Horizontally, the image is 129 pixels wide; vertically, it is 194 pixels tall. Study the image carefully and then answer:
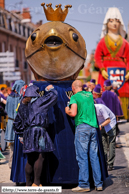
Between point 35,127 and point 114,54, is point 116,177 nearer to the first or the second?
point 35,127

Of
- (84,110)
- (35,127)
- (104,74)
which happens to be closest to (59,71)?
(84,110)

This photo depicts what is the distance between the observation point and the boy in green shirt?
5789 mm

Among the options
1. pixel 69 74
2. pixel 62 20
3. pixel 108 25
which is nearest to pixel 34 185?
pixel 69 74

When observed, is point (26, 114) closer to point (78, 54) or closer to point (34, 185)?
point (34, 185)

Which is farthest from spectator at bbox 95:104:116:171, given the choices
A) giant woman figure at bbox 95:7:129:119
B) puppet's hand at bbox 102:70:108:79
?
giant woman figure at bbox 95:7:129:119

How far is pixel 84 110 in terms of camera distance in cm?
588

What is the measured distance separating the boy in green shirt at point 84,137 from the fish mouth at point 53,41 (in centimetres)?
101

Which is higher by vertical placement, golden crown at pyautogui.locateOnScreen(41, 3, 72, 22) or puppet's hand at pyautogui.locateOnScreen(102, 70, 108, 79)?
golden crown at pyautogui.locateOnScreen(41, 3, 72, 22)

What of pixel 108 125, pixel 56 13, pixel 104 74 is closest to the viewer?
pixel 56 13

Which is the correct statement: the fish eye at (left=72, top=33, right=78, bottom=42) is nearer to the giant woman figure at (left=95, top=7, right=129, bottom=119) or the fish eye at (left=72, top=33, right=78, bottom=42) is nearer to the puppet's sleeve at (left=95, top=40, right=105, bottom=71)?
the giant woman figure at (left=95, top=7, right=129, bottom=119)

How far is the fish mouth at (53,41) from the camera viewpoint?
6402 mm

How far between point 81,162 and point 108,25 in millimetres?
10421

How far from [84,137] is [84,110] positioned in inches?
16.0

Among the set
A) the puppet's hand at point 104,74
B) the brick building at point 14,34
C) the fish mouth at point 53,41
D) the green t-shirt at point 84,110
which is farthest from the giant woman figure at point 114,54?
the brick building at point 14,34
